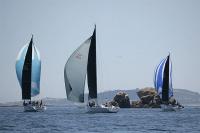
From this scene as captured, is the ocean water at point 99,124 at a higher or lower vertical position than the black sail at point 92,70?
lower

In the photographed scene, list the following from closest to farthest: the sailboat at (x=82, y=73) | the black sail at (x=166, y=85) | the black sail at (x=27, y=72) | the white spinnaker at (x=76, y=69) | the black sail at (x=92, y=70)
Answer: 1. the white spinnaker at (x=76, y=69)
2. the sailboat at (x=82, y=73)
3. the black sail at (x=92, y=70)
4. the black sail at (x=27, y=72)
5. the black sail at (x=166, y=85)

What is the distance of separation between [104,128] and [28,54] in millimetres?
39524

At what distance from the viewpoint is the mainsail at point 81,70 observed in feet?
249

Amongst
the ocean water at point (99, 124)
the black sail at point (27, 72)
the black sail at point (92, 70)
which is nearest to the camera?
the ocean water at point (99, 124)

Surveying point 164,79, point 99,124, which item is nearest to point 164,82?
point 164,79

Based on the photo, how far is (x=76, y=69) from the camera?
249ft

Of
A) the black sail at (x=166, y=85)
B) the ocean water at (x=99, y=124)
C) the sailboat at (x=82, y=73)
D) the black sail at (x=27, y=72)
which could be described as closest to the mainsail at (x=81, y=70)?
the sailboat at (x=82, y=73)

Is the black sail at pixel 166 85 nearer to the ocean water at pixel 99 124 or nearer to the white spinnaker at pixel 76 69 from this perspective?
the white spinnaker at pixel 76 69

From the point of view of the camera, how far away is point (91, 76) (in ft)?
254

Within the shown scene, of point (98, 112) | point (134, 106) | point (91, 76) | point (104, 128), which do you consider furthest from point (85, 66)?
point (134, 106)

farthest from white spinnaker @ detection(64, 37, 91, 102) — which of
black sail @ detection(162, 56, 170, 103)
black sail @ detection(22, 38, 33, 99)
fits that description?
black sail @ detection(162, 56, 170, 103)

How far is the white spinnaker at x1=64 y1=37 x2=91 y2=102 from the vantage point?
7569cm

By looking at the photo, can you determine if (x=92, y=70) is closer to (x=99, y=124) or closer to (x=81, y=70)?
(x=81, y=70)

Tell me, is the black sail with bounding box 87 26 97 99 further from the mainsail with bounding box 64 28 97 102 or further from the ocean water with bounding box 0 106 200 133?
the ocean water with bounding box 0 106 200 133
